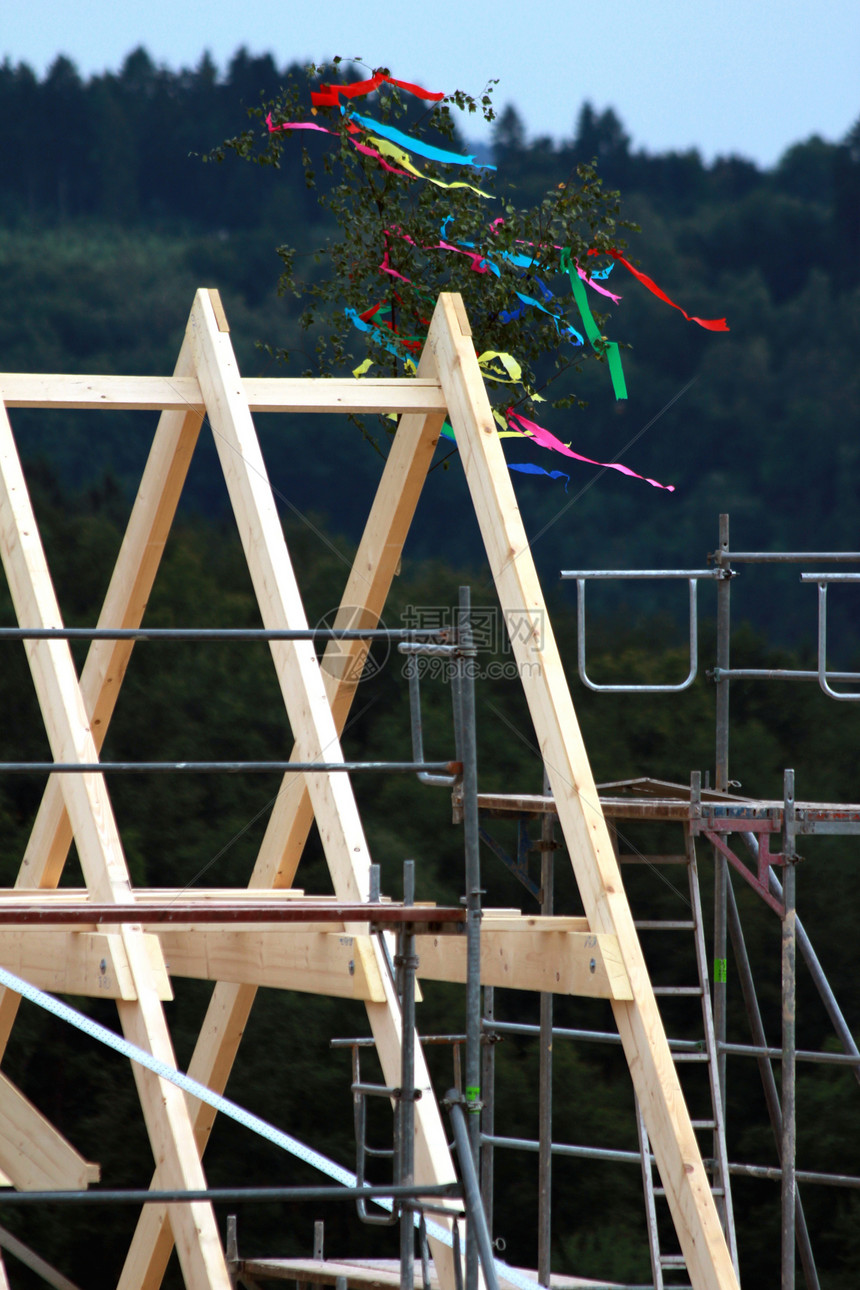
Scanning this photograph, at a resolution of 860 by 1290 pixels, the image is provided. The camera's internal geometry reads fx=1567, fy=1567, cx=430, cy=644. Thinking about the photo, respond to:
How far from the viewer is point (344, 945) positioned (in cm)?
451

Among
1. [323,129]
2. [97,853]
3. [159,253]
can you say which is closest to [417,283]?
[323,129]

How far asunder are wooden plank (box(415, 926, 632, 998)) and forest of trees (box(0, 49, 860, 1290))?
590 centimetres

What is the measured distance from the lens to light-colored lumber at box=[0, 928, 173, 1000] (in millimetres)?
4641

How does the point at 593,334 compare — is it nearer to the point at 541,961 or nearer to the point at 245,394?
the point at 245,394

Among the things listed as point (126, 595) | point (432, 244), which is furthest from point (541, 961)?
point (432, 244)

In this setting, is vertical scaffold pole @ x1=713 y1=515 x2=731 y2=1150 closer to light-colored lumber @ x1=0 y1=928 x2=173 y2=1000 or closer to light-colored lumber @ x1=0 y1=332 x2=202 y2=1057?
light-colored lumber @ x1=0 y1=332 x2=202 y2=1057

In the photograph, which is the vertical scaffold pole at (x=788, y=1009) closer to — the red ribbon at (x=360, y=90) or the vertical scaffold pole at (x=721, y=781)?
the vertical scaffold pole at (x=721, y=781)

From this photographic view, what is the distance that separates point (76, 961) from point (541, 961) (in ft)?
4.75

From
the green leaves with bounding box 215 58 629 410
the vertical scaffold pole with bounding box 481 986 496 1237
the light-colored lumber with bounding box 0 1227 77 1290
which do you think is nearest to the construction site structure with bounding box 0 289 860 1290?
the vertical scaffold pole with bounding box 481 986 496 1237

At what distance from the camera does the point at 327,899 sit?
4.28m

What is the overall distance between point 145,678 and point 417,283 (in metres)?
9.52

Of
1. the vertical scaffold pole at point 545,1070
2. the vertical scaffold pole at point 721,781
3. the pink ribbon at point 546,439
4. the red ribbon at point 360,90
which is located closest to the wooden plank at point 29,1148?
the vertical scaffold pole at point 545,1070

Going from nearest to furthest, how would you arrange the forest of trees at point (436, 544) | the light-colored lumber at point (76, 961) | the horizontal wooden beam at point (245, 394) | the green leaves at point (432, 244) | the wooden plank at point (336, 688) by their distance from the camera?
the light-colored lumber at point (76, 961) < the horizontal wooden beam at point (245, 394) < the wooden plank at point (336, 688) < the green leaves at point (432, 244) < the forest of trees at point (436, 544)

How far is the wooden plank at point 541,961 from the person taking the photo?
14.4 ft
